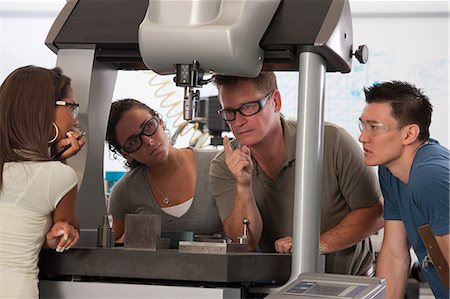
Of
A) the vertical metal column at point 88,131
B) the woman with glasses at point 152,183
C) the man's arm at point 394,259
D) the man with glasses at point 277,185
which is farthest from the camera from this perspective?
the woman with glasses at point 152,183

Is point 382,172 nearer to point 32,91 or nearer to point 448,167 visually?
point 448,167

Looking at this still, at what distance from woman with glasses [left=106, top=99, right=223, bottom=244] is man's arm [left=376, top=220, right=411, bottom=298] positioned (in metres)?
0.52

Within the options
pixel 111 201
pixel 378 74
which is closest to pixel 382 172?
pixel 111 201

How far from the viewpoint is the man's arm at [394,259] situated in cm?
248

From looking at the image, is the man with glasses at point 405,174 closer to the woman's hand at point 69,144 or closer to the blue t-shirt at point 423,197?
the blue t-shirt at point 423,197

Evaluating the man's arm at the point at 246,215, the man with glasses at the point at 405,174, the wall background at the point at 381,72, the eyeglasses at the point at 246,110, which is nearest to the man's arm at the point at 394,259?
the man with glasses at the point at 405,174

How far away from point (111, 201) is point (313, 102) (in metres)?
1.04

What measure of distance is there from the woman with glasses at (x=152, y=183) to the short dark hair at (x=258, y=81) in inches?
14.9

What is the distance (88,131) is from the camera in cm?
215

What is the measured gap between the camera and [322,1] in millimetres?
2000

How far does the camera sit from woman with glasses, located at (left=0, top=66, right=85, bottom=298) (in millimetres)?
1854

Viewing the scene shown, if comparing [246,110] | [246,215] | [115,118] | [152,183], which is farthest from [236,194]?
[115,118]

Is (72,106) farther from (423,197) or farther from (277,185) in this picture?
(423,197)

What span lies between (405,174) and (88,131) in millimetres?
903
